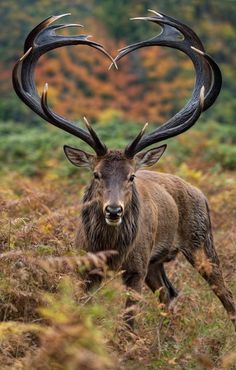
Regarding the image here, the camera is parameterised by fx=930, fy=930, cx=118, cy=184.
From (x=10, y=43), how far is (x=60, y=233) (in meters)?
25.7

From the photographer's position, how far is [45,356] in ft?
18.2

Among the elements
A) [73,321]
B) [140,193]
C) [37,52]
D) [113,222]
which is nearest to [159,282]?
[140,193]

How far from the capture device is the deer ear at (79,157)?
347 inches

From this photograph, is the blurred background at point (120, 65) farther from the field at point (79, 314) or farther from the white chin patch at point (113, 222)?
the white chin patch at point (113, 222)

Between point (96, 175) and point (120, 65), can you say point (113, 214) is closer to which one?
point (96, 175)

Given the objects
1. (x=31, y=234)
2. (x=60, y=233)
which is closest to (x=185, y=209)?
(x=60, y=233)

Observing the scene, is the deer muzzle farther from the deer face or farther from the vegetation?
the vegetation

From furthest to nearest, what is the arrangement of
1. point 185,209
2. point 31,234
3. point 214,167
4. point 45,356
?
point 214,167, point 185,209, point 31,234, point 45,356

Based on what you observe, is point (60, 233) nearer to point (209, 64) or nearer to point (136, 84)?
point (209, 64)

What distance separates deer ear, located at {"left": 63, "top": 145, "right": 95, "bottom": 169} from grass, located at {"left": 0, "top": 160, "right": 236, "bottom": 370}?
617 millimetres

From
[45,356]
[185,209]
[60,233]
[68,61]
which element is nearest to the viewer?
[45,356]

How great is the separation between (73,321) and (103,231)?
297 centimetres

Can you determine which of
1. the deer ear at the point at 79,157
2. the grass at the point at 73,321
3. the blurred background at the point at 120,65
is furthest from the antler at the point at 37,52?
the blurred background at the point at 120,65

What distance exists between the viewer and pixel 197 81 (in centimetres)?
955
